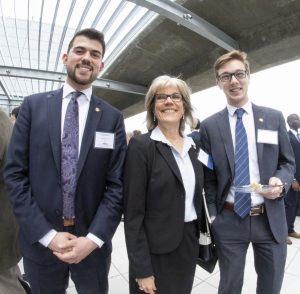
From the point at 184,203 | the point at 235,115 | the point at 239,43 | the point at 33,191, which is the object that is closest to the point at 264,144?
the point at 235,115

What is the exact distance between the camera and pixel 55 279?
1.41 meters

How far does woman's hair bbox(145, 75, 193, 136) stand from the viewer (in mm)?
1510

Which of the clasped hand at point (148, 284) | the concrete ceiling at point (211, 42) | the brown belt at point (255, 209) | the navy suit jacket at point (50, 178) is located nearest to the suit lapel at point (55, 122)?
the navy suit jacket at point (50, 178)

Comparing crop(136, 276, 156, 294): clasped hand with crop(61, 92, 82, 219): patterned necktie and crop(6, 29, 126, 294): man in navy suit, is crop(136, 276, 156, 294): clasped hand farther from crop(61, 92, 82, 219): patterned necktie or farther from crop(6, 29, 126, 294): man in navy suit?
crop(61, 92, 82, 219): patterned necktie

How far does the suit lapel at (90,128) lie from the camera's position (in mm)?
1375

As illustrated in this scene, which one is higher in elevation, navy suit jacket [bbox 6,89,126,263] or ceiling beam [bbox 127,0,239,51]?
ceiling beam [bbox 127,0,239,51]

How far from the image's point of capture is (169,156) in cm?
142

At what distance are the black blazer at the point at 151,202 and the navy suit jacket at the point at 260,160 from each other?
1.33 ft

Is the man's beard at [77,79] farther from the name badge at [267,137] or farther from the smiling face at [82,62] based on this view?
the name badge at [267,137]

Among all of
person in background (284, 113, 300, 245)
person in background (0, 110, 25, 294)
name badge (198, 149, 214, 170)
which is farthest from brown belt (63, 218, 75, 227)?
person in background (284, 113, 300, 245)

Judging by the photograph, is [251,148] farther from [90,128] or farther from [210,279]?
[210,279]

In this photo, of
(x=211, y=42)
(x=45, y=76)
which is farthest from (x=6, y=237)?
(x=45, y=76)

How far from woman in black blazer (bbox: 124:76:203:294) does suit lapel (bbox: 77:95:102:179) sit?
0.22m

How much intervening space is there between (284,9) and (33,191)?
5073 mm
